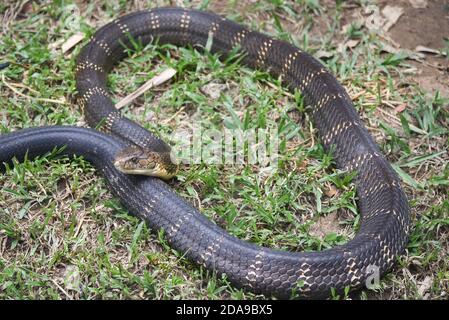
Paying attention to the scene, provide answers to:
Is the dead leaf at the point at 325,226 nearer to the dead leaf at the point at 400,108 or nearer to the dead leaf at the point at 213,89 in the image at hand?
the dead leaf at the point at 400,108

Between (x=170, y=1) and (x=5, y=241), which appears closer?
(x=5, y=241)

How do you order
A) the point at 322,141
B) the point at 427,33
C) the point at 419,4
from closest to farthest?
the point at 322,141 → the point at 427,33 → the point at 419,4

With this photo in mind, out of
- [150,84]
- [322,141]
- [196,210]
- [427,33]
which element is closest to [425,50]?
[427,33]

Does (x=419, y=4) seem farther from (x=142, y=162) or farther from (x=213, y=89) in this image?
(x=142, y=162)

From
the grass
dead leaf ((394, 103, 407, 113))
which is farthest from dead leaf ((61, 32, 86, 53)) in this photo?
dead leaf ((394, 103, 407, 113))

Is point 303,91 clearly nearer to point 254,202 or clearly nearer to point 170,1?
point 254,202

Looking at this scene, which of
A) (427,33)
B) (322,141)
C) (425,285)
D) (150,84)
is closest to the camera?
(425,285)

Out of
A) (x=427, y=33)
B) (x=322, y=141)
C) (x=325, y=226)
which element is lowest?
(x=325, y=226)
